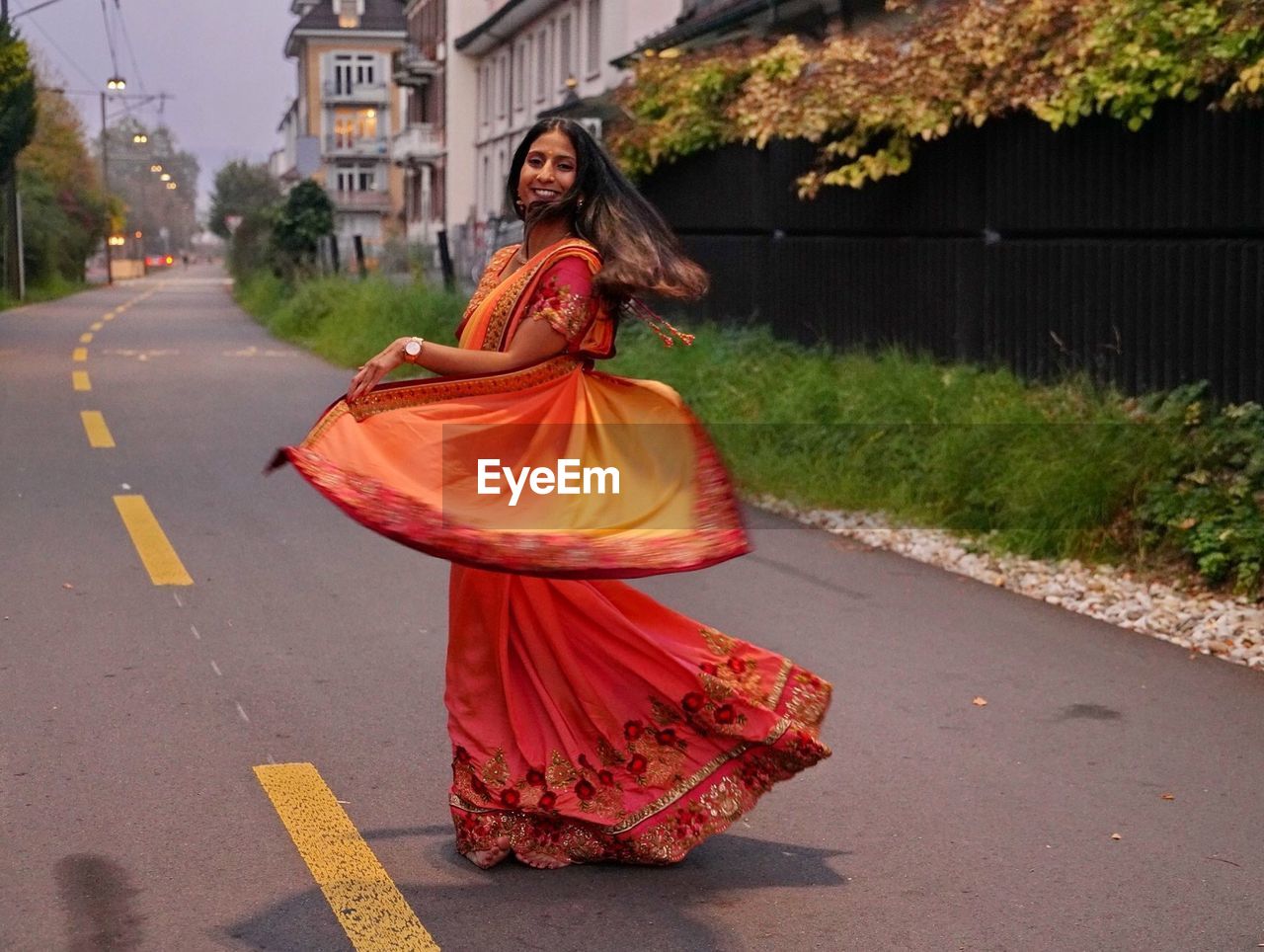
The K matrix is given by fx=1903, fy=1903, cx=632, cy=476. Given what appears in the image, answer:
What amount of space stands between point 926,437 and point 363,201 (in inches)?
3291

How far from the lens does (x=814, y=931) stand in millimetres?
4285

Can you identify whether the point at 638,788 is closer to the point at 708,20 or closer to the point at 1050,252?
the point at 1050,252

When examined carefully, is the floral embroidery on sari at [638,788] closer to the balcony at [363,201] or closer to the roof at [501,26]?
the roof at [501,26]

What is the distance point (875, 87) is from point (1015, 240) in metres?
1.77

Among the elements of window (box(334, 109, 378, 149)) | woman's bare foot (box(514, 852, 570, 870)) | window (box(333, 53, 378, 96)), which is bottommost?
woman's bare foot (box(514, 852, 570, 870))

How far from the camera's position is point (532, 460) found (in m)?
4.41

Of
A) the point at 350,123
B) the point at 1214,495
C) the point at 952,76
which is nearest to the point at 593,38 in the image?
the point at 952,76

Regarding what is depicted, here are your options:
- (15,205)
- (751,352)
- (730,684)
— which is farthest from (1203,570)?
(15,205)

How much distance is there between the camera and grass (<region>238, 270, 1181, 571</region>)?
9422mm

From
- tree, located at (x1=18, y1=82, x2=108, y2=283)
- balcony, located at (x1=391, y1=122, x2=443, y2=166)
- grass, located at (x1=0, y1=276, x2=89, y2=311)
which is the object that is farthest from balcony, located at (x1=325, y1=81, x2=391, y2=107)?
grass, located at (x1=0, y1=276, x2=89, y2=311)

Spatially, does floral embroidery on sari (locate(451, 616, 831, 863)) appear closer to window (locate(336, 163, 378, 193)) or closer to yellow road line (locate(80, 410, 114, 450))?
yellow road line (locate(80, 410, 114, 450))

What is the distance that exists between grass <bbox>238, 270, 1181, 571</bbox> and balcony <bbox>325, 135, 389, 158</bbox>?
79.7 m

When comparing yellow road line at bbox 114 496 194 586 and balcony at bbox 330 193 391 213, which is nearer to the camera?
yellow road line at bbox 114 496 194 586

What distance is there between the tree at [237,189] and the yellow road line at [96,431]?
83128 millimetres
